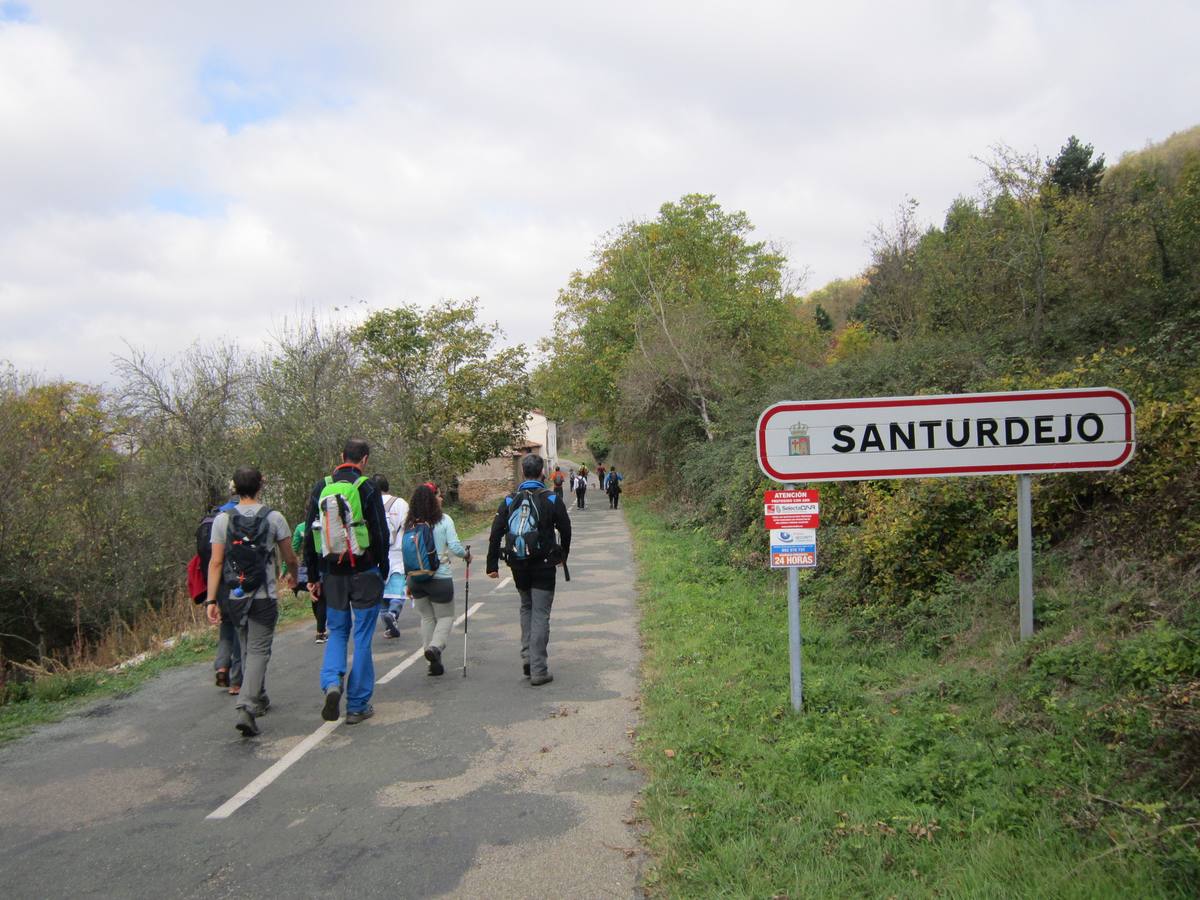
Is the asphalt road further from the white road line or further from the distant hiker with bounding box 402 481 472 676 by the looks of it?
the distant hiker with bounding box 402 481 472 676

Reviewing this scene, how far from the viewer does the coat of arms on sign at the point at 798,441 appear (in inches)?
218

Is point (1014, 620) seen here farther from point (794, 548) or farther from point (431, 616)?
point (431, 616)

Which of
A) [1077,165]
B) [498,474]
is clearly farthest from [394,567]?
[498,474]

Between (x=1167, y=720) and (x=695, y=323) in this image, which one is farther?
(x=695, y=323)

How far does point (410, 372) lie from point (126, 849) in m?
30.7

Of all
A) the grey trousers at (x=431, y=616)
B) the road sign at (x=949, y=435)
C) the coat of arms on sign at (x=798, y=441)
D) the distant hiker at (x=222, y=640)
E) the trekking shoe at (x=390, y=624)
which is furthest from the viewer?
the trekking shoe at (x=390, y=624)

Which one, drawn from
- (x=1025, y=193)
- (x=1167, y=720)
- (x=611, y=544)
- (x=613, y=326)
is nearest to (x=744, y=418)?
(x=611, y=544)

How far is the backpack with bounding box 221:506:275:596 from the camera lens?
19.5 feet

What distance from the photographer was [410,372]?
33688mm

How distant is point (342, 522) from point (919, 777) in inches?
162

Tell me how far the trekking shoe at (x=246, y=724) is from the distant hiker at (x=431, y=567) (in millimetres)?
1880

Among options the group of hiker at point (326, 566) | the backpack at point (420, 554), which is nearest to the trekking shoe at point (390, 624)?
the backpack at point (420, 554)

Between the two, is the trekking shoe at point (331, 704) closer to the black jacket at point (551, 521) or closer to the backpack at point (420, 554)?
the black jacket at point (551, 521)

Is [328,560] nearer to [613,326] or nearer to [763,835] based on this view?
[763,835]
